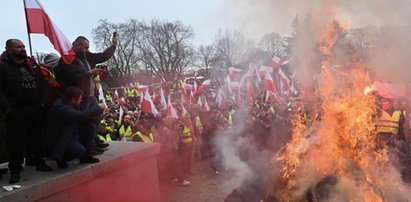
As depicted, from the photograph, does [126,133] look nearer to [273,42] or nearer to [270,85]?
[273,42]

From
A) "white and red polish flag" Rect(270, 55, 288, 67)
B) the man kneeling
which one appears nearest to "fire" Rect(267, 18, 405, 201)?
the man kneeling

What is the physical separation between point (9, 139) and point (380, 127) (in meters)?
7.32

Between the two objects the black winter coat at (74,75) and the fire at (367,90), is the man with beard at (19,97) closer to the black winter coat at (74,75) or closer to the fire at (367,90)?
the black winter coat at (74,75)

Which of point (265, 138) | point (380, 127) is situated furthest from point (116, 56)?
point (380, 127)

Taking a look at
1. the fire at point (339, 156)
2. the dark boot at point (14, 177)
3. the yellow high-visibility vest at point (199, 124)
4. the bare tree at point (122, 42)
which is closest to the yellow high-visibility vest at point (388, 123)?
the fire at point (339, 156)

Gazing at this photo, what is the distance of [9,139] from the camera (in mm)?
3990

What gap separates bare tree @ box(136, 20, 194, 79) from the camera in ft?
148

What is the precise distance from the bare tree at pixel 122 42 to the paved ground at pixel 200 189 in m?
36.1

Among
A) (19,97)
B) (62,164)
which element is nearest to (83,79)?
(19,97)

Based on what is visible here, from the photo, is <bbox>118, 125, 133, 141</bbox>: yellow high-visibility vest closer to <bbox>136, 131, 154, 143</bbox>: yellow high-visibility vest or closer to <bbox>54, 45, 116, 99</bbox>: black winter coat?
<bbox>136, 131, 154, 143</bbox>: yellow high-visibility vest

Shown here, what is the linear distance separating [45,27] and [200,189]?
4637 mm

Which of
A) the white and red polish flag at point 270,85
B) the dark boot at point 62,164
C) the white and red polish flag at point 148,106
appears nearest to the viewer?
the dark boot at point 62,164

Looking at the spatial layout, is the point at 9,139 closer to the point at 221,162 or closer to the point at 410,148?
the point at 221,162

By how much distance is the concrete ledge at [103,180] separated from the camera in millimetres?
3727
